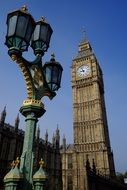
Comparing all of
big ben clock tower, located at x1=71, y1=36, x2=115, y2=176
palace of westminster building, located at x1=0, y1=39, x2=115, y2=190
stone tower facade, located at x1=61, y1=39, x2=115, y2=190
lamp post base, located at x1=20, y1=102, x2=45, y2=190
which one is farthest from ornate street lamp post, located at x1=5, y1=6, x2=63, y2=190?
big ben clock tower, located at x1=71, y1=36, x2=115, y2=176

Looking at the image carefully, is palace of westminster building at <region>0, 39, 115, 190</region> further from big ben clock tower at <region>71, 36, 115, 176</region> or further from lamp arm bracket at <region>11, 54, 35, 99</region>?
lamp arm bracket at <region>11, 54, 35, 99</region>

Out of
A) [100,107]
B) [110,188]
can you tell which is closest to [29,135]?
[110,188]

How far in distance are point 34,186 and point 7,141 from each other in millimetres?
34779

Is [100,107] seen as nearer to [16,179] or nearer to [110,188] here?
[110,188]

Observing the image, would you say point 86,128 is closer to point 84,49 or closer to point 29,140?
point 84,49

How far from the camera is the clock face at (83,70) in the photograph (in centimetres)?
5347

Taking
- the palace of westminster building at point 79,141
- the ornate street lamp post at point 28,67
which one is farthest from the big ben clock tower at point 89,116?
the ornate street lamp post at point 28,67

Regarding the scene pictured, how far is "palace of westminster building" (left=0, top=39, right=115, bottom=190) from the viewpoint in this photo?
3881cm

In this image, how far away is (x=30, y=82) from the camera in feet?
15.7

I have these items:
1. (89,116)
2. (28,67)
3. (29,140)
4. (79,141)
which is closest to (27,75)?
(28,67)

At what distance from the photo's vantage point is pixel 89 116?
161 feet

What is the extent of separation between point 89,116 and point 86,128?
309 centimetres

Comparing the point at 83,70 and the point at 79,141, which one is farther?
the point at 83,70

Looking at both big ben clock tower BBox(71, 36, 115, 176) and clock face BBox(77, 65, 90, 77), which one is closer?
big ben clock tower BBox(71, 36, 115, 176)
